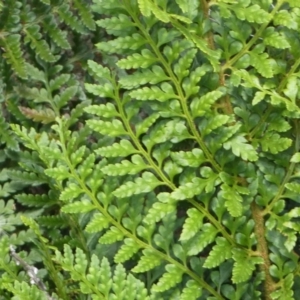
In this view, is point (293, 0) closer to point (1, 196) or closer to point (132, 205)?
point (132, 205)

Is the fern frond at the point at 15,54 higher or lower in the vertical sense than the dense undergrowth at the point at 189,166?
higher

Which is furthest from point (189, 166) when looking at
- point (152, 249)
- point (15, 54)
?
point (15, 54)

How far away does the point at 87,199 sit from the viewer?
1.12 meters

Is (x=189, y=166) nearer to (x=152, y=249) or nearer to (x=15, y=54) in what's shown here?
(x=152, y=249)

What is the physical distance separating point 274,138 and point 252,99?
0.32 ft

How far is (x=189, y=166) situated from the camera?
109 centimetres

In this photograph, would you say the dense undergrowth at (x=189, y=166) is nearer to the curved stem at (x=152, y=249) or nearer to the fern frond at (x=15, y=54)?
the curved stem at (x=152, y=249)

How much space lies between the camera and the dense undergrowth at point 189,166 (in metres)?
1.04

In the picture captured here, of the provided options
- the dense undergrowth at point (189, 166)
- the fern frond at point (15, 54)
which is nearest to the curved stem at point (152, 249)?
the dense undergrowth at point (189, 166)

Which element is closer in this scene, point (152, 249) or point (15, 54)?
point (152, 249)

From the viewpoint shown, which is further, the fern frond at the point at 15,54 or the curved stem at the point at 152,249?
the fern frond at the point at 15,54

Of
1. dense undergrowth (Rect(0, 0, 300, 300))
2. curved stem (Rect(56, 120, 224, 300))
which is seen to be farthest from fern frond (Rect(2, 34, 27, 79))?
curved stem (Rect(56, 120, 224, 300))

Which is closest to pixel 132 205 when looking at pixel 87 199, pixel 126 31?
pixel 87 199

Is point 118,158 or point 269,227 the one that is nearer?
point 269,227
